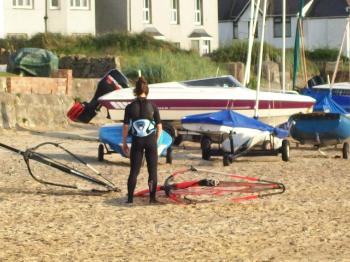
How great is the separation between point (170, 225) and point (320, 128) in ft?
30.3

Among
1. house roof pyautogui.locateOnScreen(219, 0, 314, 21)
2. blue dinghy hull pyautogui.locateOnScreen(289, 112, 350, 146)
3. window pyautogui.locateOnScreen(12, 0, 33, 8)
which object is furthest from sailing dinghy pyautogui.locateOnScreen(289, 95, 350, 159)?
house roof pyautogui.locateOnScreen(219, 0, 314, 21)

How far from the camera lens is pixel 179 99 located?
963 inches

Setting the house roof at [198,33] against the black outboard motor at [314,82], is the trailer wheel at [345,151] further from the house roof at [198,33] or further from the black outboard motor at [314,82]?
the house roof at [198,33]

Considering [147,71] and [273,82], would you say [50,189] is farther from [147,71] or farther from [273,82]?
[273,82]

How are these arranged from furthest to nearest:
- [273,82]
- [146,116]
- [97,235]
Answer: [273,82] < [146,116] < [97,235]

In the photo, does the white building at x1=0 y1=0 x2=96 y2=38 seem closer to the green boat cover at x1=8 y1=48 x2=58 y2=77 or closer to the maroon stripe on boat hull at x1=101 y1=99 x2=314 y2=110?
the green boat cover at x1=8 y1=48 x2=58 y2=77

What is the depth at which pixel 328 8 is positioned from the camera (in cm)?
7619

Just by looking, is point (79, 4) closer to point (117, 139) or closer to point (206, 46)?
point (206, 46)

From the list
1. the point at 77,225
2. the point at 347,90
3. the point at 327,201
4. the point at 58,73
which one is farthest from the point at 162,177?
the point at 347,90

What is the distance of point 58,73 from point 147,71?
5243mm

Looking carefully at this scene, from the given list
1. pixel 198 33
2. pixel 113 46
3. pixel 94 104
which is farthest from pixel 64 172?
pixel 198 33

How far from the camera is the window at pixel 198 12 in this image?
65000 millimetres

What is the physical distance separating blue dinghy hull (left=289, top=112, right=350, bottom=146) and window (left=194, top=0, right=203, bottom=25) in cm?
4361

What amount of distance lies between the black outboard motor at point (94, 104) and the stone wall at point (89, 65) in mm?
10104
